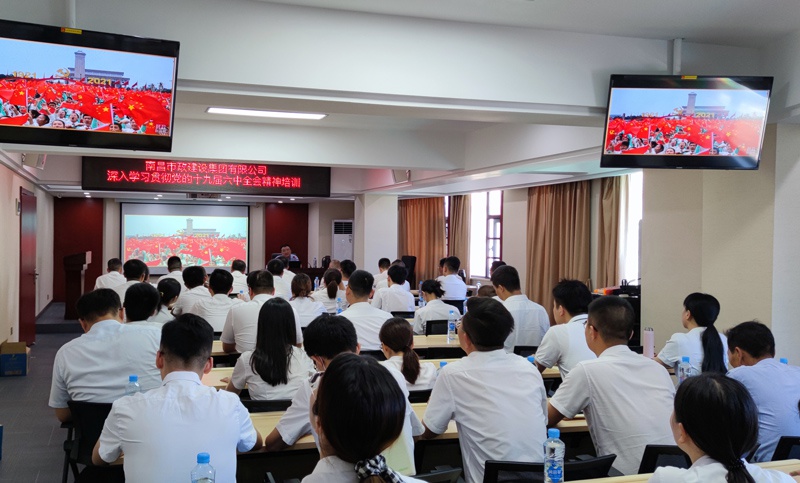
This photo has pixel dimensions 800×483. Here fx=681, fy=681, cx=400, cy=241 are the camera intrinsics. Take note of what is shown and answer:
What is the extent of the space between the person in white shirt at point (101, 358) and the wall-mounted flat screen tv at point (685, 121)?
3.20 meters

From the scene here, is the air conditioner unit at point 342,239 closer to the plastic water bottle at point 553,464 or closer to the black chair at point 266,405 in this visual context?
the black chair at point 266,405

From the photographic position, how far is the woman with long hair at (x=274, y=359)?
144 inches

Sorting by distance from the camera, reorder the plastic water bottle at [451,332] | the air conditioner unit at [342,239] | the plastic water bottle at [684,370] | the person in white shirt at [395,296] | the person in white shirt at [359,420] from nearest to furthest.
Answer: the person in white shirt at [359,420]
the plastic water bottle at [684,370]
the plastic water bottle at [451,332]
the person in white shirt at [395,296]
the air conditioner unit at [342,239]

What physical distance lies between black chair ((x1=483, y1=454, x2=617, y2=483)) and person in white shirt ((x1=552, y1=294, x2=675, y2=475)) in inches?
10.3

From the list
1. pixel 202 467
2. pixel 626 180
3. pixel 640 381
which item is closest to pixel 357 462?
pixel 202 467

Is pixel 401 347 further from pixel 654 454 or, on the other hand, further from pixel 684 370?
pixel 684 370

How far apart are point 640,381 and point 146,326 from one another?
8.45ft

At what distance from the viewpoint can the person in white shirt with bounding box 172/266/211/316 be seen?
664 centimetres

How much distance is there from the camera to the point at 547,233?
11367mm

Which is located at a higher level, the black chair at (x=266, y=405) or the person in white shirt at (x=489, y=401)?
the person in white shirt at (x=489, y=401)

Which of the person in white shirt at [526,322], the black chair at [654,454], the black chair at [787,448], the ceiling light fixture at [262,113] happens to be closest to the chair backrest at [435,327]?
the person in white shirt at [526,322]

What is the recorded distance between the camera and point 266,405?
3.44 meters

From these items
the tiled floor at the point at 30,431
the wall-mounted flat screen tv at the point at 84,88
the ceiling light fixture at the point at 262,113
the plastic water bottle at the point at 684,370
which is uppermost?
the ceiling light fixture at the point at 262,113

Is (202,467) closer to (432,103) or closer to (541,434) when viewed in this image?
(541,434)
